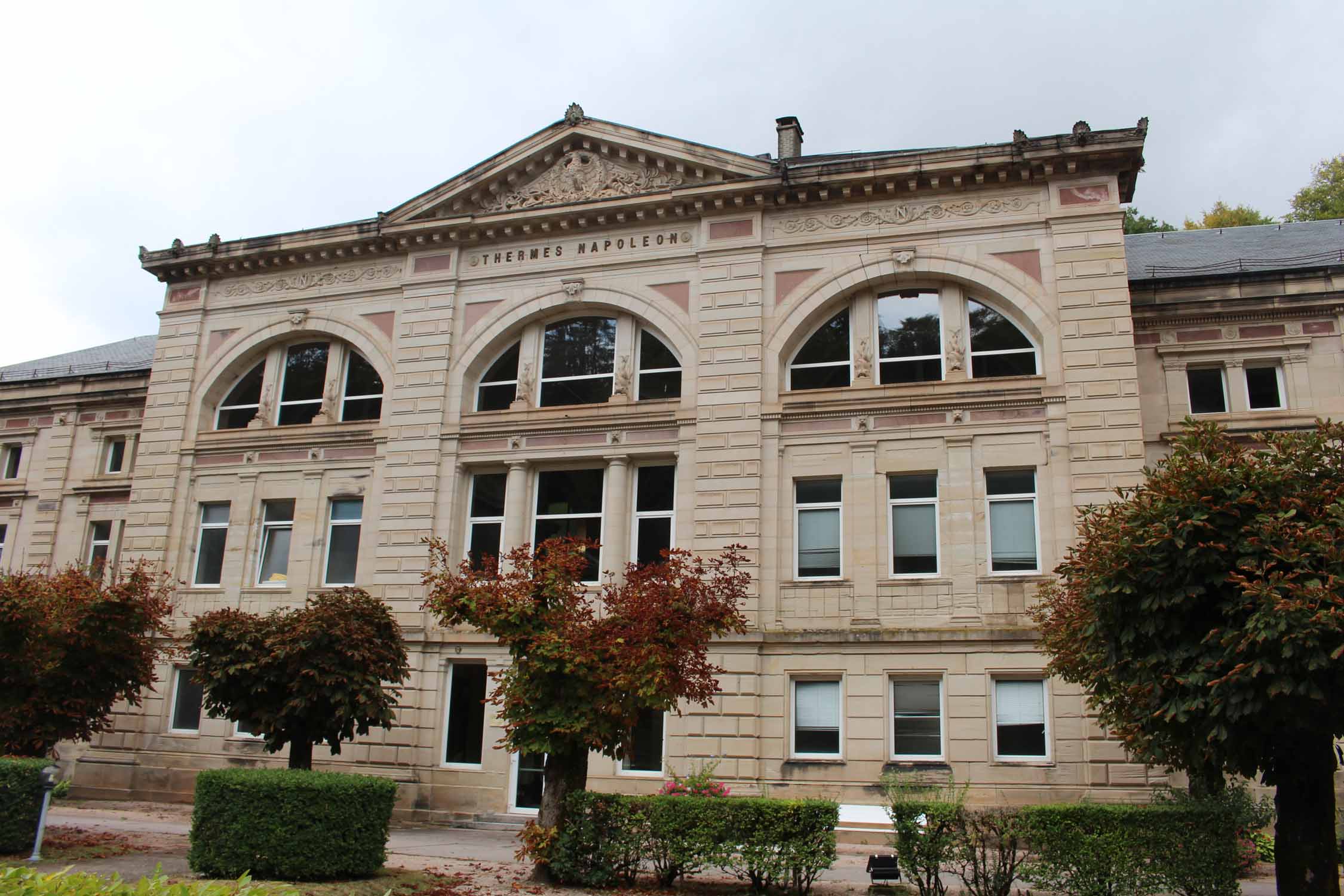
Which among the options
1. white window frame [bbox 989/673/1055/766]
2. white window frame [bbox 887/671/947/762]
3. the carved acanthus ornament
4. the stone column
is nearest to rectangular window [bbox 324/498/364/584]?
the stone column

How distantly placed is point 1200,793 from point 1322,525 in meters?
7.96

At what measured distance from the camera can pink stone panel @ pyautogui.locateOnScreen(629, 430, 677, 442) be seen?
78.1 feet

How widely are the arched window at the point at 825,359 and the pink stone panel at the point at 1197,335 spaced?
724 centimetres

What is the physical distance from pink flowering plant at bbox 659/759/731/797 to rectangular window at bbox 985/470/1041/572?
672 centimetres

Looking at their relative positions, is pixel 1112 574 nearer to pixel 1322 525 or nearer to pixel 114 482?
pixel 1322 525

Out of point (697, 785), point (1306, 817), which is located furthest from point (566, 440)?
point (1306, 817)

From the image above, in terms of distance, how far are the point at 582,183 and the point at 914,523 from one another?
36.3 feet

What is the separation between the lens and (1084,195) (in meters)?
22.4

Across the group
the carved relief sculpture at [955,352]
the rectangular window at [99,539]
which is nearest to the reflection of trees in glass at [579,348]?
the carved relief sculpture at [955,352]

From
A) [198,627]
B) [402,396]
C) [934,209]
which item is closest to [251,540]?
[402,396]

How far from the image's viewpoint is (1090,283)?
2192 centimetres

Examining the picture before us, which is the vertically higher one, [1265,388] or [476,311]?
[476,311]

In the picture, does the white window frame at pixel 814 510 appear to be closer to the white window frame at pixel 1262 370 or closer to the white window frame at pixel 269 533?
the white window frame at pixel 1262 370

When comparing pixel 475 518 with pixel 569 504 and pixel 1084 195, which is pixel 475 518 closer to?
pixel 569 504
